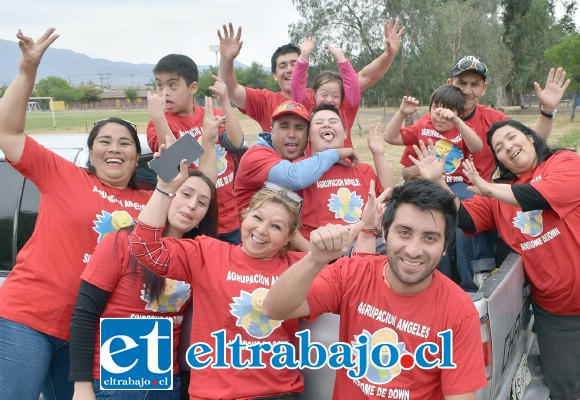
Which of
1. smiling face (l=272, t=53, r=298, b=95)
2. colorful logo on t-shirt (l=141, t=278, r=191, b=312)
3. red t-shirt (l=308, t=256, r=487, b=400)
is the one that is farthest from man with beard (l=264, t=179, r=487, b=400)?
smiling face (l=272, t=53, r=298, b=95)

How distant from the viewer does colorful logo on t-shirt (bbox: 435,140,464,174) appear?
3834mm

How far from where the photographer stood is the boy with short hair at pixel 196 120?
3635 millimetres

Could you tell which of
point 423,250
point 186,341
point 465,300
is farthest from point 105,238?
point 465,300

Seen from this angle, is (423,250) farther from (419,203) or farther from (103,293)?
(103,293)

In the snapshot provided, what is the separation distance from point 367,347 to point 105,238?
1249 mm

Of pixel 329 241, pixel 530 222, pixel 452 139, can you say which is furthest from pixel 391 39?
pixel 329 241

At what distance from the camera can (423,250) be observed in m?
2.05

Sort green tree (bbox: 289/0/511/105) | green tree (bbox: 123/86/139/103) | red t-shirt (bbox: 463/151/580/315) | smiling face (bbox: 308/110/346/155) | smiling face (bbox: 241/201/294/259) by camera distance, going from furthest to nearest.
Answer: green tree (bbox: 123/86/139/103) → green tree (bbox: 289/0/511/105) → smiling face (bbox: 308/110/346/155) → red t-shirt (bbox: 463/151/580/315) → smiling face (bbox: 241/201/294/259)

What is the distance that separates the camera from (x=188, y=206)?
2.53 metres

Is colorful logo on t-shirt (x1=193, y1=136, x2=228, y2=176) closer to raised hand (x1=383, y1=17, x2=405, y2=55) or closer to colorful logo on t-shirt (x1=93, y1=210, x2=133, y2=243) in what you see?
colorful logo on t-shirt (x1=93, y1=210, x2=133, y2=243)

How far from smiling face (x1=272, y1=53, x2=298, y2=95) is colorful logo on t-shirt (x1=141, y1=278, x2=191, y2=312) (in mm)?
2613

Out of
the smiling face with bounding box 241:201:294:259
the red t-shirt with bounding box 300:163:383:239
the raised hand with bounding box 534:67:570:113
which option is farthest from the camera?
the raised hand with bounding box 534:67:570:113

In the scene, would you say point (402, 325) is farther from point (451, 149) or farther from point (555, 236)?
point (451, 149)

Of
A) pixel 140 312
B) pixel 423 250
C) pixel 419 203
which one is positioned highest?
pixel 419 203
